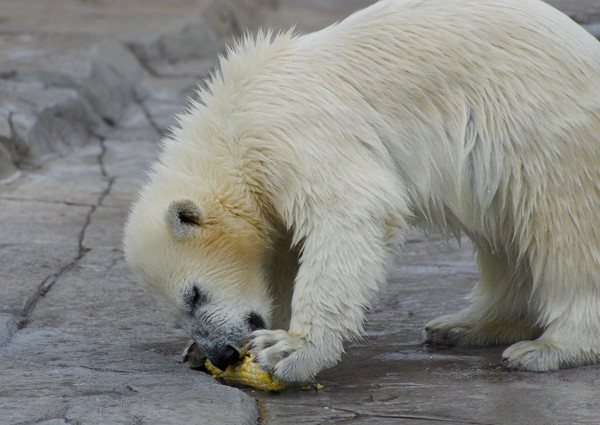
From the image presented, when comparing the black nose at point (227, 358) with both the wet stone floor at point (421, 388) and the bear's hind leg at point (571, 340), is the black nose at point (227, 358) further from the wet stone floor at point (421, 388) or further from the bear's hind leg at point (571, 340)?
the bear's hind leg at point (571, 340)

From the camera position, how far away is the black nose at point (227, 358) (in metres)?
3.28

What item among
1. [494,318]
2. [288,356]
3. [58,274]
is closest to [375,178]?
[288,356]

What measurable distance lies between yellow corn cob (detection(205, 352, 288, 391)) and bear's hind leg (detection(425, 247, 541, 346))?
0.85 metres

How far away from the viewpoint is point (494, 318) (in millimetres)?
3777

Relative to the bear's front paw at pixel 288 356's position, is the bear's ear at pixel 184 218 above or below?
above

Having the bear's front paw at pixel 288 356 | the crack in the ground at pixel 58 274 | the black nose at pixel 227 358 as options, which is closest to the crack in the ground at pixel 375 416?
the bear's front paw at pixel 288 356

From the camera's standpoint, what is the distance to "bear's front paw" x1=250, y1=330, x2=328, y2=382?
3.09m

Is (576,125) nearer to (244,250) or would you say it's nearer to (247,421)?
(244,250)

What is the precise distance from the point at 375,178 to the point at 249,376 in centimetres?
81

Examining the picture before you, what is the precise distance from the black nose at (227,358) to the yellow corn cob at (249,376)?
2 centimetres

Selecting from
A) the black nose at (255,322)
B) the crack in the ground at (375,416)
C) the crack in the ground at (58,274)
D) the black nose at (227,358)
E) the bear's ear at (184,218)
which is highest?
the bear's ear at (184,218)

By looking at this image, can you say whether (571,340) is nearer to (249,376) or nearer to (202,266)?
(249,376)

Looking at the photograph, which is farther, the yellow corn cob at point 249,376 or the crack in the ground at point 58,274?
the crack in the ground at point 58,274

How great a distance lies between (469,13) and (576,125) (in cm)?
58
